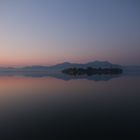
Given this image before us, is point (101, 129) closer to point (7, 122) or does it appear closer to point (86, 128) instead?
point (86, 128)

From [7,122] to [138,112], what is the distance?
33.8ft

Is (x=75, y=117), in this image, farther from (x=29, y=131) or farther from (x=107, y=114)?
(x=29, y=131)

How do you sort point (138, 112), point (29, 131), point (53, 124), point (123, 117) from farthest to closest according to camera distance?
point (138, 112), point (123, 117), point (53, 124), point (29, 131)

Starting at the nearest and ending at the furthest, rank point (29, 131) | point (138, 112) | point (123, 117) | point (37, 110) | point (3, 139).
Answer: point (3, 139), point (29, 131), point (123, 117), point (138, 112), point (37, 110)

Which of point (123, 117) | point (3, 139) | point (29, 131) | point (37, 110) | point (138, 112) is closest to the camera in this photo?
point (3, 139)

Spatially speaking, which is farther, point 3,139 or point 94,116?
point 94,116

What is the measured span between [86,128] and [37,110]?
6963mm

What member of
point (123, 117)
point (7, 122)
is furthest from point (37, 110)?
point (123, 117)

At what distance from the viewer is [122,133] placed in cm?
1368

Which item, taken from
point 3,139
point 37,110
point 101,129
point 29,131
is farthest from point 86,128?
point 37,110

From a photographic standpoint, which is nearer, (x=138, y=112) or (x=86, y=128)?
(x=86, y=128)

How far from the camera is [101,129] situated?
47.4 ft

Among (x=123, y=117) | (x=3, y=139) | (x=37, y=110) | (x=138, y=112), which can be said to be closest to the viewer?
(x=3, y=139)

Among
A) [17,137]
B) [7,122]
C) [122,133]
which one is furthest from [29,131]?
[122,133]
